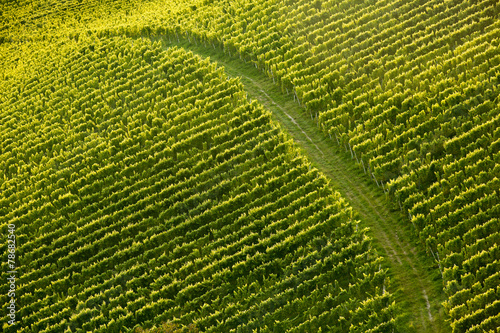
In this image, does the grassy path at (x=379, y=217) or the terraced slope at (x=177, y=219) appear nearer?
the grassy path at (x=379, y=217)

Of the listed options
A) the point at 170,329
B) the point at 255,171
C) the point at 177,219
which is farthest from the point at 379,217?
the point at 170,329

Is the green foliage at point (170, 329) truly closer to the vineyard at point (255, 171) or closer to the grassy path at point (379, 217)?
the vineyard at point (255, 171)

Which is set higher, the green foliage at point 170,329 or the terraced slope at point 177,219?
the terraced slope at point 177,219

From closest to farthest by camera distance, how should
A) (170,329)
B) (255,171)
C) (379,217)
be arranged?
(170,329)
(379,217)
(255,171)

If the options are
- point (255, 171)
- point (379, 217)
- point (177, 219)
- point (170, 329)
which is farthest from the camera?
point (255, 171)

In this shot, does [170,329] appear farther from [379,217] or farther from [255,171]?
[379,217]

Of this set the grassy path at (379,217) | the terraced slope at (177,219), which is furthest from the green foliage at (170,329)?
the grassy path at (379,217)
